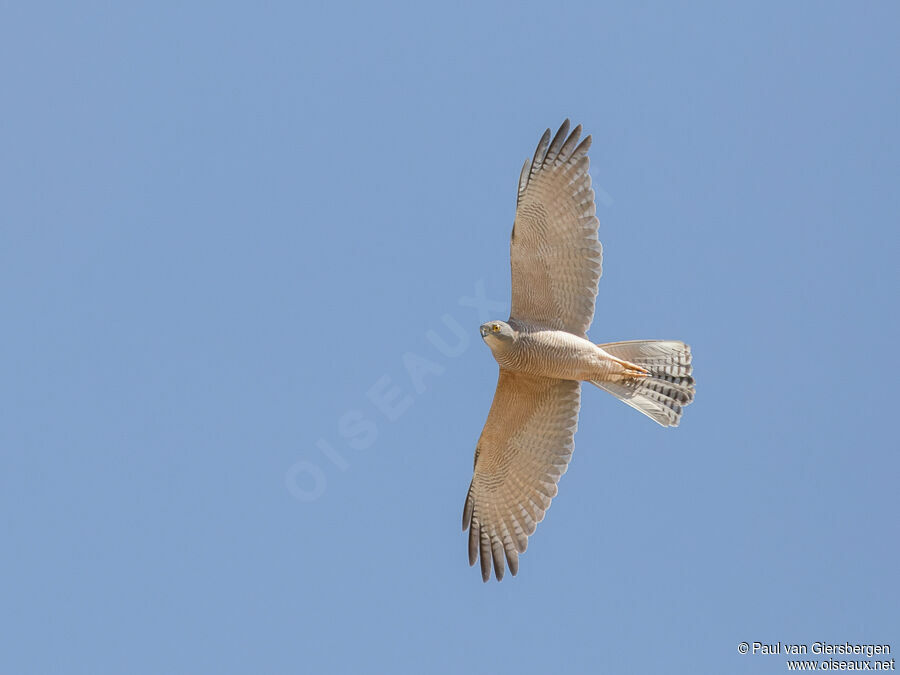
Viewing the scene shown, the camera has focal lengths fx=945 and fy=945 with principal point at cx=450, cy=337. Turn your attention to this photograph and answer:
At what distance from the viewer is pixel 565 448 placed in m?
11.4

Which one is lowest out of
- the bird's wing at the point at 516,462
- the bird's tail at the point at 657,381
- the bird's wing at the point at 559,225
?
the bird's wing at the point at 516,462

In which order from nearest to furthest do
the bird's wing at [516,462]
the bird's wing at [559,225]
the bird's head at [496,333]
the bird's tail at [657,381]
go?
the bird's head at [496,333]
the bird's wing at [559,225]
the bird's tail at [657,381]
the bird's wing at [516,462]

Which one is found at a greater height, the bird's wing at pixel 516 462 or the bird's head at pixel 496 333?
the bird's head at pixel 496 333

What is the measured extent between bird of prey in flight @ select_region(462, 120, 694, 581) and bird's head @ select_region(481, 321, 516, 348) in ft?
0.04

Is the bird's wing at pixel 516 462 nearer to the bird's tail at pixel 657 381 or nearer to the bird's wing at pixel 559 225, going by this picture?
the bird's tail at pixel 657 381

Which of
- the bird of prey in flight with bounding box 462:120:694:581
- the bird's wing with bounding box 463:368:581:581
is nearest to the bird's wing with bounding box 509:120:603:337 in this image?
the bird of prey in flight with bounding box 462:120:694:581

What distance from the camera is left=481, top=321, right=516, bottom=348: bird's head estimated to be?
10523 millimetres

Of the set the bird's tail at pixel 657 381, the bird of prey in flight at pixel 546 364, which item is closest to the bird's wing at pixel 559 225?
the bird of prey in flight at pixel 546 364

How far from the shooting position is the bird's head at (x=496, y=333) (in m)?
10.5

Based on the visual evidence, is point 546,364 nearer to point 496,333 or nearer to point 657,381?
point 496,333

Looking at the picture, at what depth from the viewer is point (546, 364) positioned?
10719 mm

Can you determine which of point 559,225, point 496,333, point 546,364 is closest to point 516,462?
point 546,364

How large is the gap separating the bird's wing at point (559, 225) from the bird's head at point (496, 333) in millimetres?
698

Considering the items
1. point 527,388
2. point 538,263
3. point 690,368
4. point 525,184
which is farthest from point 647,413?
point 525,184
